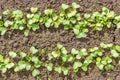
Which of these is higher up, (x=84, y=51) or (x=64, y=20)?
(x=64, y=20)

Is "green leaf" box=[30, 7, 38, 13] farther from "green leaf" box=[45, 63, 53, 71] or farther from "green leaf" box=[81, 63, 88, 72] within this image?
"green leaf" box=[81, 63, 88, 72]

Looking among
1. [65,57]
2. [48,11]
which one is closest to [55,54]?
[65,57]

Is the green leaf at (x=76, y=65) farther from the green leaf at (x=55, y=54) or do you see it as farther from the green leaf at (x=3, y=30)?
the green leaf at (x=3, y=30)

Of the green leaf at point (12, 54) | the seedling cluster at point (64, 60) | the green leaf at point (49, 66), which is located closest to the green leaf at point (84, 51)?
the seedling cluster at point (64, 60)

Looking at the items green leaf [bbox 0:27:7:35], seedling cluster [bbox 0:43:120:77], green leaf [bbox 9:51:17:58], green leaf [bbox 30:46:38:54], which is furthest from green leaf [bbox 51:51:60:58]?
green leaf [bbox 0:27:7:35]

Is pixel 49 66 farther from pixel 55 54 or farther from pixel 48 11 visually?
pixel 48 11

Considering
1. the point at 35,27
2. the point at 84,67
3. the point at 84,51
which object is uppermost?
the point at 35,27
